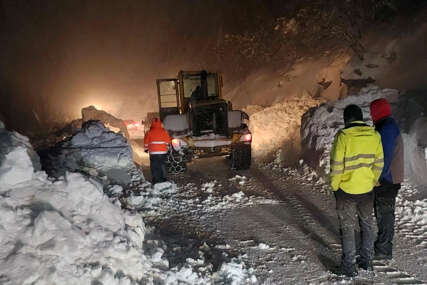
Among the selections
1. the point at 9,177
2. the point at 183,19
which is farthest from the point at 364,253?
the point at 183,19

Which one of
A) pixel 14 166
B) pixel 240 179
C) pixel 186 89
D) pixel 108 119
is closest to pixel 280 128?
pixel 186 89

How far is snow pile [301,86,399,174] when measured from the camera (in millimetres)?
8922

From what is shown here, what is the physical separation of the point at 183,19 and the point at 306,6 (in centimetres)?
1402

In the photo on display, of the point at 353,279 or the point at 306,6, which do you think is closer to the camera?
the point at 353,279

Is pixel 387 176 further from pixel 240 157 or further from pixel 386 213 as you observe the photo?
pixel 240 157

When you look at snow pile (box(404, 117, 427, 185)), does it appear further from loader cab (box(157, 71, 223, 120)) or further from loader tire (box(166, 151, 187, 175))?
loader cab (box(157, 71, 223, 120))

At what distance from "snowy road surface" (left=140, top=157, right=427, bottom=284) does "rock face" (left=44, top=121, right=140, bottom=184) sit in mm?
1484

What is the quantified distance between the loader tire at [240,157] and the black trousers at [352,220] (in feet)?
17.7

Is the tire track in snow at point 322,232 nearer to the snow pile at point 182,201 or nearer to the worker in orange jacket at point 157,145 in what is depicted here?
the snow pile at point 182,201

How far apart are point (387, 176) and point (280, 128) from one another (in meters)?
8.11

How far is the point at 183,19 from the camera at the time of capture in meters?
29.1

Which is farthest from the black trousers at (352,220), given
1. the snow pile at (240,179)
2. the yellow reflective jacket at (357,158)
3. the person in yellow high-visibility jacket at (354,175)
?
the snow pile at (240,179)

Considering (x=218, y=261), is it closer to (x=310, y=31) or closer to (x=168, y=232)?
(x=168, y=232)

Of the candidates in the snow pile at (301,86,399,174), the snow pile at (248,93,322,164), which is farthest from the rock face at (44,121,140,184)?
the snow pile at (301,86,399,174)
